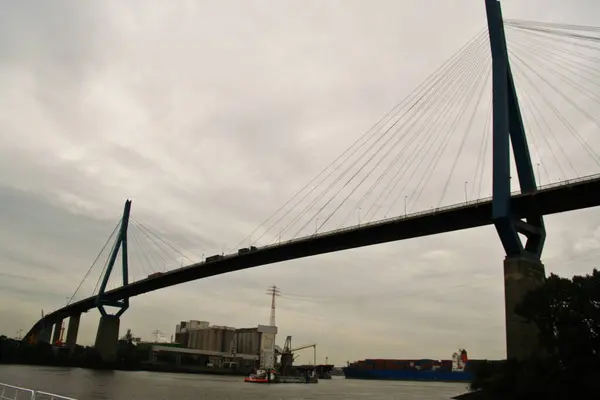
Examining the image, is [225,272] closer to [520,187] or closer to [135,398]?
[135,398]

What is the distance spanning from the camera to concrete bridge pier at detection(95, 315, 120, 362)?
3454 inches

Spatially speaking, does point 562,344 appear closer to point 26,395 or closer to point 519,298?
point 519,298

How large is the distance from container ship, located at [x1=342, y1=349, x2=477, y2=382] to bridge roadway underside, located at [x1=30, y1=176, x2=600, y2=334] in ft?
327

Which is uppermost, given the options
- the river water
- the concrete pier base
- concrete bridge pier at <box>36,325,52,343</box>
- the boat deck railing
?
the concrete pier base

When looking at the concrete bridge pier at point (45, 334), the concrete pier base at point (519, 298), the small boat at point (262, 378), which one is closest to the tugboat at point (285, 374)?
the small boat at point (262, 378)

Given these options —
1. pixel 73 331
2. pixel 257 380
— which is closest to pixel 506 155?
pixel 257 380

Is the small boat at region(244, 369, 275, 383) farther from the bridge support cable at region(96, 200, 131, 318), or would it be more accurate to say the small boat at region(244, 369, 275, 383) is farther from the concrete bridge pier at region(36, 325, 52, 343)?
the concrete bridge pier at region(36, 325, 52, 343)

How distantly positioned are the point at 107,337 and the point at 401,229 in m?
65.5

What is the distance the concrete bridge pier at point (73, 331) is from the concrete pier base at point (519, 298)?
299ft

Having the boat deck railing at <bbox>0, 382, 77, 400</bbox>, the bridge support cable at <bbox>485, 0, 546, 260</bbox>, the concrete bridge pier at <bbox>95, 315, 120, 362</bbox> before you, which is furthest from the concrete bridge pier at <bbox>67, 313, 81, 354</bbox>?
the bridge support cable at <bbox>485, 0, 546, 260</bbox>

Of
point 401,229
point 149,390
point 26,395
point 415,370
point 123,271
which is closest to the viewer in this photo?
point 26,395

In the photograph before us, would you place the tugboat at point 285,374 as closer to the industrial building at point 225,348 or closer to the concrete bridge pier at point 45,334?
the industrial building at point 225,348

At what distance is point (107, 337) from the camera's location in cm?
8969

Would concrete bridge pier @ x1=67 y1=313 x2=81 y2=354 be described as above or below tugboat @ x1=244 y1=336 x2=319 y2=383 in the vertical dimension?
above
